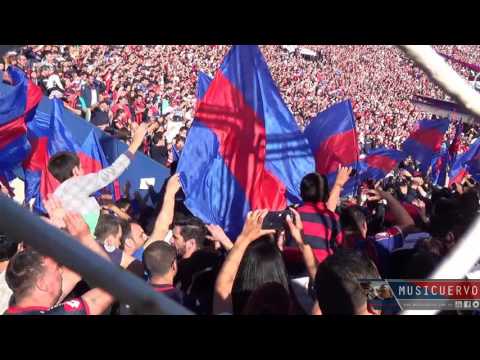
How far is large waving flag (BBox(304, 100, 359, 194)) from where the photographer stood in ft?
16.5

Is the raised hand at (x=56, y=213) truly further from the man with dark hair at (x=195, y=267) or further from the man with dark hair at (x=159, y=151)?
the man with dark hair at (x=159, y=151)

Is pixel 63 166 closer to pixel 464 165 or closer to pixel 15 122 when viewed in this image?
pixel 15 122

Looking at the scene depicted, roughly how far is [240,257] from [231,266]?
50 mm

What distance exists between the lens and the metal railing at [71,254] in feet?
1.94

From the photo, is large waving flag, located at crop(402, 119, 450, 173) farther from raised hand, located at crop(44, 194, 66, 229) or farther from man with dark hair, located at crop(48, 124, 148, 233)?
raised hand, located at crop(44, 194, 66, 229)

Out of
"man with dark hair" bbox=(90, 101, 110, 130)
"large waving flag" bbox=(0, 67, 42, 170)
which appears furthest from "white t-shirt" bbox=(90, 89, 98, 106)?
"large waving flag" bbox=(0, 67, 42, 170)

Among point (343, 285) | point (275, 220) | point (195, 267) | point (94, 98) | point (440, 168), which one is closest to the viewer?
point (343, 285)

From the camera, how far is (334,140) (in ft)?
17.1

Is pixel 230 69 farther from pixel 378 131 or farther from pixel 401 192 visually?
pixel 378 131

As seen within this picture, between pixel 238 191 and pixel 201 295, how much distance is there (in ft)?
4.72

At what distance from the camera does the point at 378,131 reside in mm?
15250

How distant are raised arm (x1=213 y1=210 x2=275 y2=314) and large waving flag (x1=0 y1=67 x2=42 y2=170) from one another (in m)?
3.22

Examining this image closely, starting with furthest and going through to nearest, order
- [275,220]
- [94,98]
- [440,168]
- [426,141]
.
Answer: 1. [94,98]
2. [440,168]
3. [426,141]
4. [275,220]

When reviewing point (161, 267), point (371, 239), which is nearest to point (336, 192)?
point (371, 239)
